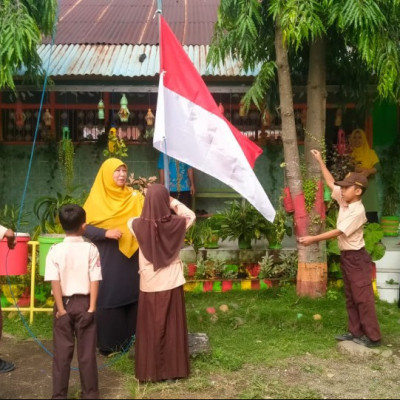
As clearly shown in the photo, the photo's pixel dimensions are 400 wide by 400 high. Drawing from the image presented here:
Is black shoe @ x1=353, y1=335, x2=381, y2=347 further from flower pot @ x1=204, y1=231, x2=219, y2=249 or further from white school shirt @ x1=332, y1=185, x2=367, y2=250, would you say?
flower pot @ x1=204, y1=231, x2=219, y2=249

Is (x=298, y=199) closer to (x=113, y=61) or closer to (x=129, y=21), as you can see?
(x=113, y=61)

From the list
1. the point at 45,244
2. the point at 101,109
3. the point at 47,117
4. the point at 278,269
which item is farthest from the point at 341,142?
the point at 45,244

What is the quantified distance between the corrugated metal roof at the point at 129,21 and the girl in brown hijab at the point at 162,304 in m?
5.55

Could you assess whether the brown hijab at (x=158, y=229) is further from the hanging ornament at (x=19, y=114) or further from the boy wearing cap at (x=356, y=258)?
the hanging ornament at (x=19, y=114)

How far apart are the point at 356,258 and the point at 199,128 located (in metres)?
1.85

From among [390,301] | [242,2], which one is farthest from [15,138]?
[390,301]

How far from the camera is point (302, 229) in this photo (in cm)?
627

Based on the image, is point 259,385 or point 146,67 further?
point 146,67

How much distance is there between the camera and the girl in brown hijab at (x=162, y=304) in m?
4.34

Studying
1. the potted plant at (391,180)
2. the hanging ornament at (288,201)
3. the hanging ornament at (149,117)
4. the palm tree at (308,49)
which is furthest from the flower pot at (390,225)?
the hanging ornament at (149,117)

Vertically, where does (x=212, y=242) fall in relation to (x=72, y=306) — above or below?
above

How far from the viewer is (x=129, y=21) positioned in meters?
10.4

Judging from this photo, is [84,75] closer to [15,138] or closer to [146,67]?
[146,67]

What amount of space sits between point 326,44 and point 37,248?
4.21 m
